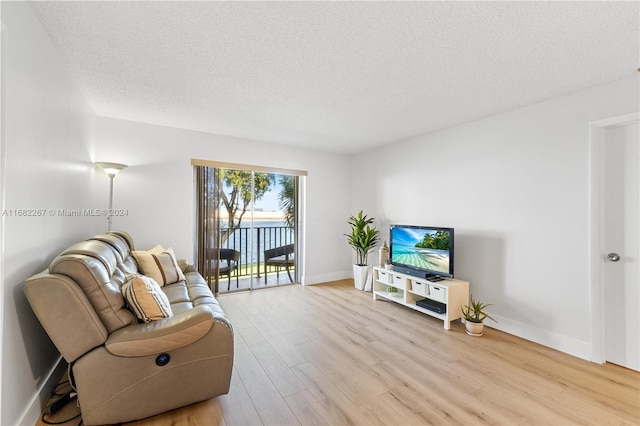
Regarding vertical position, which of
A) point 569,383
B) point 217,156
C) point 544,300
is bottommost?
point 569,383

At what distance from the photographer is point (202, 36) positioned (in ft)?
5.67

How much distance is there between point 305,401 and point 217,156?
3.30m

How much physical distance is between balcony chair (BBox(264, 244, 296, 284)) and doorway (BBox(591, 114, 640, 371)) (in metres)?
3.80

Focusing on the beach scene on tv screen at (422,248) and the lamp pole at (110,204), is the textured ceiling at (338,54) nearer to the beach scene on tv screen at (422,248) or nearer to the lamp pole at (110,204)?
the lamp pole at (110,204)

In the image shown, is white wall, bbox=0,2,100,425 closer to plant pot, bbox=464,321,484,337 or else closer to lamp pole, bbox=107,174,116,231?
lamp pole, bbox=107,174,116,231

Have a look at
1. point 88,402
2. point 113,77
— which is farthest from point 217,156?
point 88,402

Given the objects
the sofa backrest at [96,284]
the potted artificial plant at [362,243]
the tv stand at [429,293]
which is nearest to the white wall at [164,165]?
the potted artificial plant at [362,243]

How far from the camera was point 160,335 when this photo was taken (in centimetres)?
155

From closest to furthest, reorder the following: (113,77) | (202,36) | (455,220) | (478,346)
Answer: (202,36)
(113,77)
(478,346)
(455,220)

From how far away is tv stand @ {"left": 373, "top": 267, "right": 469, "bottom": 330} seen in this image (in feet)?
9.73

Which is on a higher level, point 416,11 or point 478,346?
point 416,11

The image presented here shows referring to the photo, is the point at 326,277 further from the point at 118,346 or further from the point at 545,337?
the point at 118,346

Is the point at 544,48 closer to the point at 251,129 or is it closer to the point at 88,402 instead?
the point at 251,129

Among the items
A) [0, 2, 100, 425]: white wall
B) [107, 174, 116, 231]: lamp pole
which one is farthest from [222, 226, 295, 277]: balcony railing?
[0, 2, 100, 425]: white wall
